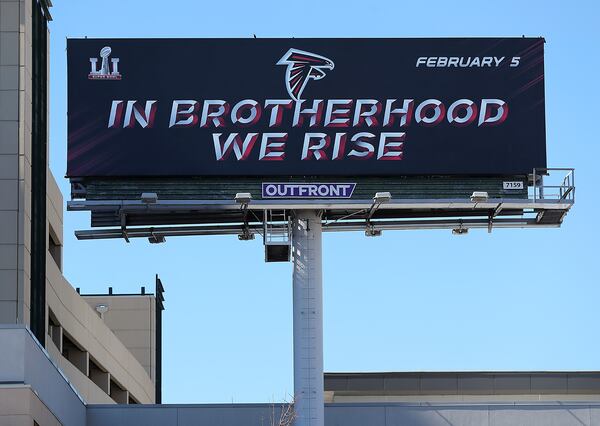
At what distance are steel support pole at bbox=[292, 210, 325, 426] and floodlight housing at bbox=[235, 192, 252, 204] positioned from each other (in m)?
1.62

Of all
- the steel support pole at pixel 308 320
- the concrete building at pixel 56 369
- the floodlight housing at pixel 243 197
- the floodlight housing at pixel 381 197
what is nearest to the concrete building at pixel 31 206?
the concrete building at pixel 56 369

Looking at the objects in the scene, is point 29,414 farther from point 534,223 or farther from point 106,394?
point 106,394

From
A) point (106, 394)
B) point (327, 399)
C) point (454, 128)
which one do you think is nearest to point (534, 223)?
point (454, 128)

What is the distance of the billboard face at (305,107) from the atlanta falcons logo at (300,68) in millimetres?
29

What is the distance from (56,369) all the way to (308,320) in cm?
929

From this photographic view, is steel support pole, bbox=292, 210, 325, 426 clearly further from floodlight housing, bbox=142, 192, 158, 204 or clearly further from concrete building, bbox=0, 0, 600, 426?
floodlight housing, bbox=142, 192, 158, 204

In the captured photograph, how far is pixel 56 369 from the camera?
40219 mm

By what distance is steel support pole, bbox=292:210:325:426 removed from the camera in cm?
4678

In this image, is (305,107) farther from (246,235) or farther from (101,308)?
(101,308)

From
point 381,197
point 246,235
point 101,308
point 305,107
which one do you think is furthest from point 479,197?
point 101,308

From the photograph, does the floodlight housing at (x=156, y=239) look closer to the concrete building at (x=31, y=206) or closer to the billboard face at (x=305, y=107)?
the billboard face at (x=305, y=107)

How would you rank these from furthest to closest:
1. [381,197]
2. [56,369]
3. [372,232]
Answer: [372,232], [381,197], [56,369]

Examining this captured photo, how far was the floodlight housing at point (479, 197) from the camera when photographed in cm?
4769

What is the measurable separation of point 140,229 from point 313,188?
16.5 ft
